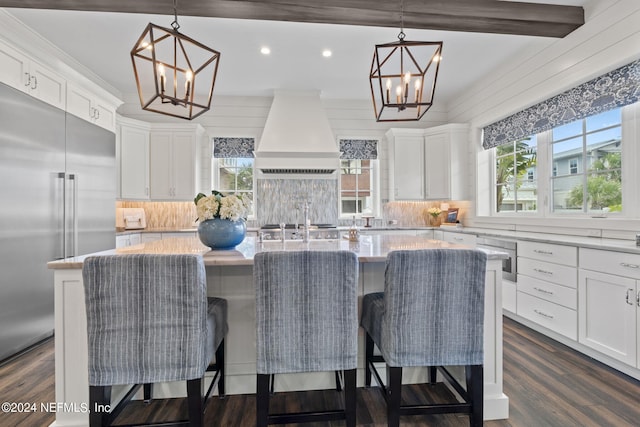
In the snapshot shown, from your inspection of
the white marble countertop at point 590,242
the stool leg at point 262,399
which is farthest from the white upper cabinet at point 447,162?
the stool leg at point 262,399

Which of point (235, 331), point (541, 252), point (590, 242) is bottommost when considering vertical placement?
point (235, 331)

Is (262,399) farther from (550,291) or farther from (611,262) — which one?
(550,291)

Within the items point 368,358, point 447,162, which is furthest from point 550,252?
point 447,162

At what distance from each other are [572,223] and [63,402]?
4.11m

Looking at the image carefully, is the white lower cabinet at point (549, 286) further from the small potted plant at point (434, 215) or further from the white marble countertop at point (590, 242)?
the small potted plant at point (434, 215)

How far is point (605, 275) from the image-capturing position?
7.45ft

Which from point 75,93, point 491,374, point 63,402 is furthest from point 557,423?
point 75,93

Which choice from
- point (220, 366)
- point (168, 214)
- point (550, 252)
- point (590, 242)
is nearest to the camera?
point (220, 366)

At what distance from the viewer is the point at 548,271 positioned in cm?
278

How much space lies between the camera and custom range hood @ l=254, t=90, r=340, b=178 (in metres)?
4.26

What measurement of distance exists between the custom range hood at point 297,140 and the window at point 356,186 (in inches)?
27.0

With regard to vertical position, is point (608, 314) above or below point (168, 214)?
below

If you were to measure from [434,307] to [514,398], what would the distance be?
1.12m

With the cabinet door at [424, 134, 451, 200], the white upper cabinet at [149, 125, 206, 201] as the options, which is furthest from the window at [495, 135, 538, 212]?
the white upper cabinet at [149, 125, 206, 201]
